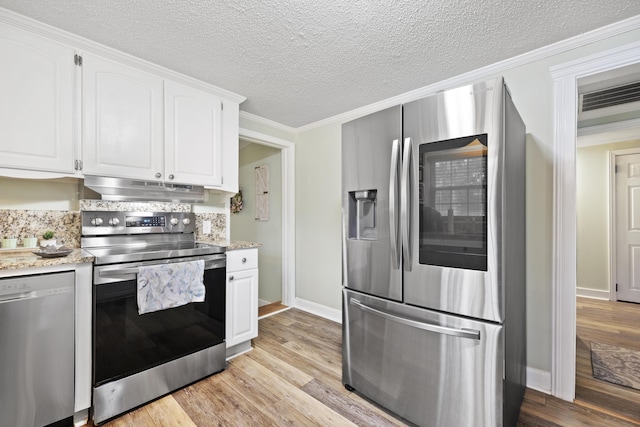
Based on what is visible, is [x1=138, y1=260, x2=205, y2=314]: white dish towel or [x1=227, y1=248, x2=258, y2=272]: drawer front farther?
[x1=227, y1=248, x2=258, y2=272]: drawer front

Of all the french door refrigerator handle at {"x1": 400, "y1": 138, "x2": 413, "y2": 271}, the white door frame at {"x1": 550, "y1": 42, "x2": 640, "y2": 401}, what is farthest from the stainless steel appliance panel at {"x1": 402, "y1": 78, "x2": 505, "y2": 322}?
the white door frame at {"x1": 550, "y1": 42, "x2": 640, "y2": 401}

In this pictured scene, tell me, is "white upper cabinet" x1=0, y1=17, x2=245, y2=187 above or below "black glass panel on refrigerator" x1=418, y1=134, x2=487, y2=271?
above

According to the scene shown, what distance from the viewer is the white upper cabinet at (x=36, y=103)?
1.65 m

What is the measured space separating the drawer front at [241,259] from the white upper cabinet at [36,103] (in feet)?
3.97

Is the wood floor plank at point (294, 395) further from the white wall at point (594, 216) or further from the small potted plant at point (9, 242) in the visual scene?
the white wall at point (594, 216)

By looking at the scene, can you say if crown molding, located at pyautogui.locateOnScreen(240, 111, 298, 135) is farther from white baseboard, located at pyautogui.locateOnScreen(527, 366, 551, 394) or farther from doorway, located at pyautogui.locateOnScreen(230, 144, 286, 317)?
white baseboard, located at pyautogui.locateOnScreen(527, 366, 551, 394)

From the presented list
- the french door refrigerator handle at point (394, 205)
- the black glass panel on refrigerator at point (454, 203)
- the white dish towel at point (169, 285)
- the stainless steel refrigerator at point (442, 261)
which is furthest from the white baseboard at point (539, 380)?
the white dish towel at point (169, 285)

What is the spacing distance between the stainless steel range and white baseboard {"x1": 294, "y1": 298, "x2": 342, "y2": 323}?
1.43 meters

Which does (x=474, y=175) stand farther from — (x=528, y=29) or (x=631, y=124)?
(x=631, y=124)

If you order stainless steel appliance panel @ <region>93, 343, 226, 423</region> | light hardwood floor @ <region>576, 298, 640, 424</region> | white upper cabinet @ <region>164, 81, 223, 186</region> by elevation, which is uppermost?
white upper cabinet @ <region>164, 81, 223, 186</region>

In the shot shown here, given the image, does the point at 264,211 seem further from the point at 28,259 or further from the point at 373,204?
the point at 28,259

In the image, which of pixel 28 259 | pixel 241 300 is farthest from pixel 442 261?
pixel 28 259

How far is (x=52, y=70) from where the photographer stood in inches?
70.1

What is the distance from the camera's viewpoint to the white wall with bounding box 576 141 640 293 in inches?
164
